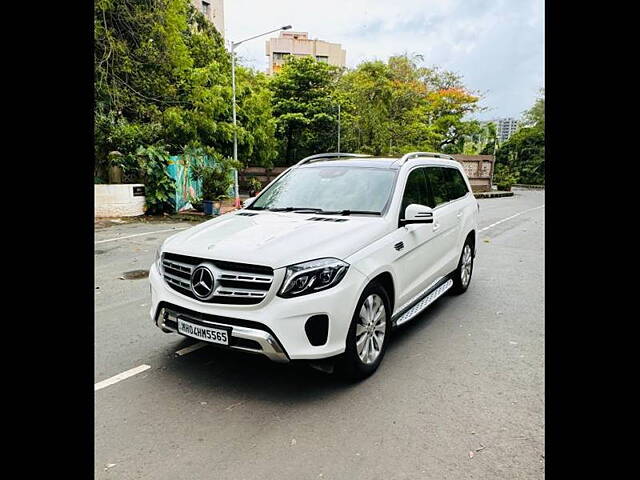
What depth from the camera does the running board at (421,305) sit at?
4320mm

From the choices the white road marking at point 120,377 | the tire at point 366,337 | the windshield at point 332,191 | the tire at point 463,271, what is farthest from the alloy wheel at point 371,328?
the tire at point 463,271

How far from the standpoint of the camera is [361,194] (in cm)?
459

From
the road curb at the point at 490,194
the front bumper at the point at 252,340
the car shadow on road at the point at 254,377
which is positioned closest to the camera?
the front bumper at the point at 252,340

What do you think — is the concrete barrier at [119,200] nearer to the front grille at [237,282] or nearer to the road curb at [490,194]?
the front grille at [237,282]

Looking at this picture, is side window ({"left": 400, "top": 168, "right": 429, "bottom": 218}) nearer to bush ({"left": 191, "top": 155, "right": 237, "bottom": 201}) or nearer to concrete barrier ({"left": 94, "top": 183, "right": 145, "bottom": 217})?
concrete barrier ({"left": 94, "top": 183, "right": 145, "bottom": 217})

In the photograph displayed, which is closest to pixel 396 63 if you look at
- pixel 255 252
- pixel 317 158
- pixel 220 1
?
pixel 220 1

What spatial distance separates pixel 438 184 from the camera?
18.5ft

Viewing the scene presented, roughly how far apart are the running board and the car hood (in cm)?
86

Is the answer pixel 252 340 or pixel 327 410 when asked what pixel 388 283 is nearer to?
pixel 327 410

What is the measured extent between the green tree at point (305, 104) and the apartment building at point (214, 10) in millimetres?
13769

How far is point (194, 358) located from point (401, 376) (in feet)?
5.81

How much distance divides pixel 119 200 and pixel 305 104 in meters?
19.6

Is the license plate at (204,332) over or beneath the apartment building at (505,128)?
beneath
